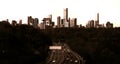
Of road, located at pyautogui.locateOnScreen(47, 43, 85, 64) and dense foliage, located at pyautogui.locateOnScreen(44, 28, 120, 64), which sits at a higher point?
dense foliage, located at pyautogui.locateOnScreen(44, 28, 120, 64)

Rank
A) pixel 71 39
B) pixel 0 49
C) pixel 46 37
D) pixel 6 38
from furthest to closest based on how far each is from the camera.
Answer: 1. pixel 71 39
2. pixel 46 37
3. pixel 6 38
4. pixel 0 49

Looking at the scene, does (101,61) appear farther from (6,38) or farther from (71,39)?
(71,39)

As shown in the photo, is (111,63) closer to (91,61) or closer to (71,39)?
(91,61)

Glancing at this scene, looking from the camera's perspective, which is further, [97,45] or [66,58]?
[66,58]

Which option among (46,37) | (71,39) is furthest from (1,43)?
(71,39)

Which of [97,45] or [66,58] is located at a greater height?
[97,45]

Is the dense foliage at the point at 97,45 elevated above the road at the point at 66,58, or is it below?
above

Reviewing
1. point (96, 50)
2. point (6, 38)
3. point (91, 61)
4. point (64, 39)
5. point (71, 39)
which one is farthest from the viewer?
point (64, 39)

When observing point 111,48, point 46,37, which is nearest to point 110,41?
point 111,48

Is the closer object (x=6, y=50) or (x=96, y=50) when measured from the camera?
(x=6, y=50)
